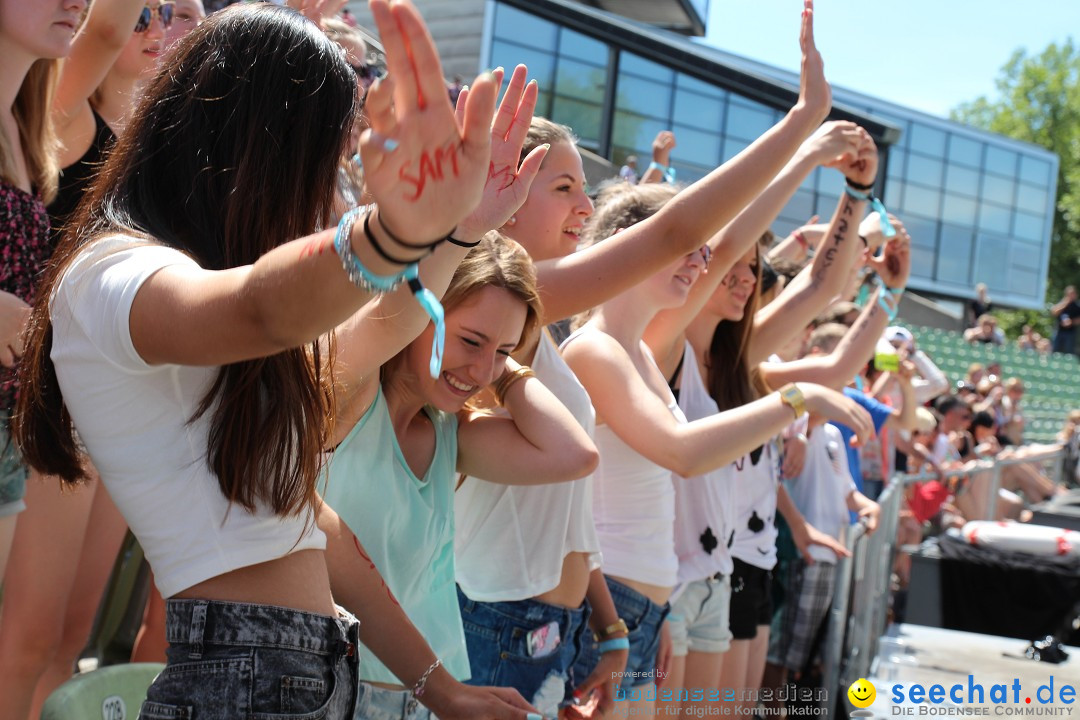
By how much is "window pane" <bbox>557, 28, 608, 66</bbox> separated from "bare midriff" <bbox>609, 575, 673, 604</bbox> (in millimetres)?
18207

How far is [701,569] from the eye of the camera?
11.5 ft

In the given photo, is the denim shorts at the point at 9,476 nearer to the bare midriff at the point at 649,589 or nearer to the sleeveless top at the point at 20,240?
the sleeveless top at the point at 20,240

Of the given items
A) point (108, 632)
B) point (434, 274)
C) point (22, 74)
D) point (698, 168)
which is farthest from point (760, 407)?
point (698, 168)

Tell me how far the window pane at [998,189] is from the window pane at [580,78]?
20.9 m

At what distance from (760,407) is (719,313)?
2.89 feet

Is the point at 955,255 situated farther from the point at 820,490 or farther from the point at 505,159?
the point at 505,159

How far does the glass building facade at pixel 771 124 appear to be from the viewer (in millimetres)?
19922

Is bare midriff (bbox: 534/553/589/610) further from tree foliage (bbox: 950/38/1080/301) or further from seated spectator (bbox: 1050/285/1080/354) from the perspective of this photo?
tree foliage (bbox: 950/38/1080/301)

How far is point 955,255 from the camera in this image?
35688 millimetres

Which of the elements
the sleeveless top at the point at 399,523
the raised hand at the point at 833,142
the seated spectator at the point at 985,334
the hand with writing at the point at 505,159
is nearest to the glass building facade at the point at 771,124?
the seated spectator at the point at 985,334

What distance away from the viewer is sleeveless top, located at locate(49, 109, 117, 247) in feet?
8.99

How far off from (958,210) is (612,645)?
35.9 meters

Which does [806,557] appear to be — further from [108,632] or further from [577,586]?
[108,632]

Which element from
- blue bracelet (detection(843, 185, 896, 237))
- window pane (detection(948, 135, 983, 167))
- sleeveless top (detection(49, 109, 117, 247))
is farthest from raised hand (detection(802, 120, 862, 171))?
window pane (detection(948, 135, 983, 167))
